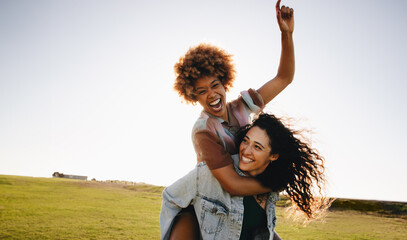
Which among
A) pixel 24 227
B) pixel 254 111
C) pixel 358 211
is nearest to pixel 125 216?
pixel 24 227

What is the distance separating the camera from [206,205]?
2334 millimetres

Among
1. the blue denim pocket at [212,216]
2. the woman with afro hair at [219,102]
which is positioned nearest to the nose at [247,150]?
the woman with afro hair at [219,102]

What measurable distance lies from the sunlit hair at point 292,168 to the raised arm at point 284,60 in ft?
1.86

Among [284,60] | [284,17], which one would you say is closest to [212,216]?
[284,60]

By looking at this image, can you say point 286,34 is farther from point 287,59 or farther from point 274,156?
point 274,156

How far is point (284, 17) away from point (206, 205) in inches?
82.5

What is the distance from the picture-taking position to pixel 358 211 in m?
14.6

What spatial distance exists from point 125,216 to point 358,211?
12.4 meters

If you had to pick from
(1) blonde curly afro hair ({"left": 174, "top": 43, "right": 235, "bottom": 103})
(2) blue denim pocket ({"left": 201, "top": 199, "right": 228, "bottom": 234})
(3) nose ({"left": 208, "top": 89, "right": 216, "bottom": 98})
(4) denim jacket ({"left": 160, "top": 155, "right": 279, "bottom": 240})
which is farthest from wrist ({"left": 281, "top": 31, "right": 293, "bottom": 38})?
(2) blue denim pocket ({"left": 201, "top": 199, "right": 228, "bottom": 234})

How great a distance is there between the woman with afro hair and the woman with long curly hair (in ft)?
0.36

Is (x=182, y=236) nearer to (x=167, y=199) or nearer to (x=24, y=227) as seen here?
(x=167, y=199)

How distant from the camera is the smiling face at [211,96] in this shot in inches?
117

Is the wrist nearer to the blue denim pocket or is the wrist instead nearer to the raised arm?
the raised arm

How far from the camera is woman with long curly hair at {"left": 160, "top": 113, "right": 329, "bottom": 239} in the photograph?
7.68ft
